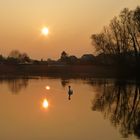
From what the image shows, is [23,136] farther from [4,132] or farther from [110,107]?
[110,107]

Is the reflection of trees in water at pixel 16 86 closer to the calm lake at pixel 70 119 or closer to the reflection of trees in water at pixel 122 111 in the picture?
the calm lake at pixel 70 119

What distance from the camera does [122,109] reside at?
96.2ft

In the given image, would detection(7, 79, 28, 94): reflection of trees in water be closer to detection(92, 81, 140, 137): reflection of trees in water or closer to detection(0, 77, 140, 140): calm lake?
detection(0, 77, 140, 140): calm lake

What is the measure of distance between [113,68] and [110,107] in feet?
166

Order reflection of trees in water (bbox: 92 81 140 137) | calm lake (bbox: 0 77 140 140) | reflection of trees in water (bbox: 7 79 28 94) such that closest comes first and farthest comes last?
calm lake (bbox: 0 77 140 140)
reflection of trees in water (bbox: 92 81 140 137)
reflection of trees in water (bbox: 7 79 28 94)

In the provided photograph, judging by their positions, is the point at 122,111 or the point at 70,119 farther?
the point at 122,111

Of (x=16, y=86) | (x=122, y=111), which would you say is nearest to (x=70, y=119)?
(x=122, y=111)

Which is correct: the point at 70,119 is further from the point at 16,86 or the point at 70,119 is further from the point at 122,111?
the point at 16,86

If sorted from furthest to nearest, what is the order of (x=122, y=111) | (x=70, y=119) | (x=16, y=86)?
(x=16, y=86) → (x=122, y=111) → (x=70, y=119)

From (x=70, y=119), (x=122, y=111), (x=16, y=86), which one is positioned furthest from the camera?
(x=16, y=86)

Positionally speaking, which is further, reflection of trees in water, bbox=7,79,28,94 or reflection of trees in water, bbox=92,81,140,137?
reflection of trees in water, bbox=7,79,28,94

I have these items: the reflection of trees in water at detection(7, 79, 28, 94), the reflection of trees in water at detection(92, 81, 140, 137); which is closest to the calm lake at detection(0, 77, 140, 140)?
the reflection of trees in water at detection(92, 81, 140, 137)

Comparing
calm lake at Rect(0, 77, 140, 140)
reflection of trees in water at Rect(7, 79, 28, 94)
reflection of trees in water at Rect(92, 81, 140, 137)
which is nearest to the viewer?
calm lake at Rect(0, 77, 140, 140)

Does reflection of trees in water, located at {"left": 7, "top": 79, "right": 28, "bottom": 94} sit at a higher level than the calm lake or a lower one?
higher
